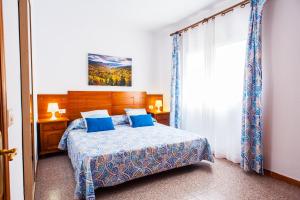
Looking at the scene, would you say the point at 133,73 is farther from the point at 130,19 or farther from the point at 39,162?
the point at 39,162

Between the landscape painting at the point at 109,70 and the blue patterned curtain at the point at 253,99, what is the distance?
275 cm

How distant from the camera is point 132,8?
350 cm

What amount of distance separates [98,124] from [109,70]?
150cm

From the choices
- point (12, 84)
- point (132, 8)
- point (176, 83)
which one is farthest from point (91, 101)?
point (12, 84)

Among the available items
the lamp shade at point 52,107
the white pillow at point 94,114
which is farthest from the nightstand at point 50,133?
the white pillow at point 94,114

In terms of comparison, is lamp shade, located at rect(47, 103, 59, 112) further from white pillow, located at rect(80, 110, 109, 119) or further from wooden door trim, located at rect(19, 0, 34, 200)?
wooden door trim, located at rect(19, 0, 34, 200)

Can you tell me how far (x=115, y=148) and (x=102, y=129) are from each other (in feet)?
3.53

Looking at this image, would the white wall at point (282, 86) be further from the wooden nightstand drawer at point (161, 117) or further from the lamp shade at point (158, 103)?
the lamp shade at point (158, 103)

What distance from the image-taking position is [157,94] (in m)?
5.02

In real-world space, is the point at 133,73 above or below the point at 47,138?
above

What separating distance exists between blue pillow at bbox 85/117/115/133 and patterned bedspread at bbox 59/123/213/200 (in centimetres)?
14

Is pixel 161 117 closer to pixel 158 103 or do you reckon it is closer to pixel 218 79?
pixel 158 103

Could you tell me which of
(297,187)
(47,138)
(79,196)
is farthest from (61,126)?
(297,187)

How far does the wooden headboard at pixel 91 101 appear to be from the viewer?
145 inches
